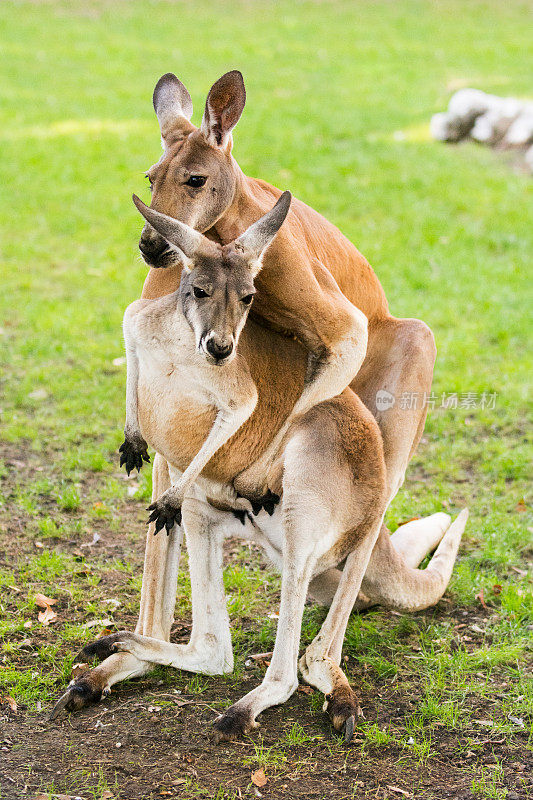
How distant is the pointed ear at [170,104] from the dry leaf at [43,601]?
1.78 meters

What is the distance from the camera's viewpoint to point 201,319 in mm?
2744

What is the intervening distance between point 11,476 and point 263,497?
190 centimetres

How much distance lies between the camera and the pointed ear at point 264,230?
279cm

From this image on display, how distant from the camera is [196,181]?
2871mm

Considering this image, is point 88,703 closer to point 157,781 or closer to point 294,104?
point 157,781

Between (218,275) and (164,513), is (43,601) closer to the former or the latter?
(164,513)

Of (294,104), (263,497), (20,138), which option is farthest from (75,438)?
(294,104)

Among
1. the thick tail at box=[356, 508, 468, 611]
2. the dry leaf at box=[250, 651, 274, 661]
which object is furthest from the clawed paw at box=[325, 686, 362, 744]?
the thick tail at box=[356, 508, 468, 611]

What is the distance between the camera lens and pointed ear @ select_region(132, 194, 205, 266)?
2607 mm

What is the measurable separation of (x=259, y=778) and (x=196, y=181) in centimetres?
176

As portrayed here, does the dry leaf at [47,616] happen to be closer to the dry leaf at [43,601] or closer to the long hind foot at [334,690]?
the dry leaf at [43,601]

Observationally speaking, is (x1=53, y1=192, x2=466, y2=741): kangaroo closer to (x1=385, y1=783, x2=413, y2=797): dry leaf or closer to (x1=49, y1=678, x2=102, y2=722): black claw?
(x1=49, y1=678, x2=102, y2=722): black claw

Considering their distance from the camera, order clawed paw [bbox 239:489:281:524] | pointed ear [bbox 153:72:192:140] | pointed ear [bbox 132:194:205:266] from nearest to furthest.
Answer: pointed ear [bbox 132:194:205:266]
pointed ear [bbox 153:72:192:140]
clawed paw [bbox 239:489:281:524]

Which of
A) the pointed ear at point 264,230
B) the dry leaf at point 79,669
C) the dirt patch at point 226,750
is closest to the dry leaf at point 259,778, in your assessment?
the dirt patch at point 226,750
